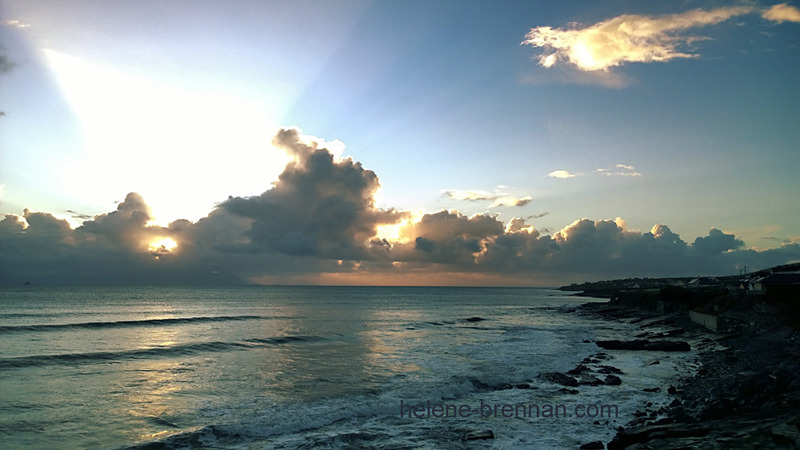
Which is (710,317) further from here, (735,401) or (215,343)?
(215,343)

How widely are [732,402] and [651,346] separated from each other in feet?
77.6

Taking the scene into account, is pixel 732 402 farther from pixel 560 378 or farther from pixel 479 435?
pixel 560 378

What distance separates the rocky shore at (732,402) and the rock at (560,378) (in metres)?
0.06

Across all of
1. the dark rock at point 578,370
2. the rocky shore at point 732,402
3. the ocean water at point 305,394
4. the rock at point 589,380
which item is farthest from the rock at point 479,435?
the dark rock at point 578,370

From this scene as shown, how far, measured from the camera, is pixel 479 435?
16.2 m

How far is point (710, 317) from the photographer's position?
151 feet

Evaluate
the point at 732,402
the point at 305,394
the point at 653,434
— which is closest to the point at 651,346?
the point at 732,402

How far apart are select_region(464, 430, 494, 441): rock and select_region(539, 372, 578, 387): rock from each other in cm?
1025

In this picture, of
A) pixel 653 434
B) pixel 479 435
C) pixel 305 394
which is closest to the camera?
pixel 653 434

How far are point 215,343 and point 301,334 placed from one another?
11.1 meters

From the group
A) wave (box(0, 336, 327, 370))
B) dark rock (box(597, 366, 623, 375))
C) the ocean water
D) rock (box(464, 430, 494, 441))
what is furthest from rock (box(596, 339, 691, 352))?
wave (box(0, 336, 327, 370))

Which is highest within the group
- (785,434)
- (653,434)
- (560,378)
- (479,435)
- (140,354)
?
(785,434)

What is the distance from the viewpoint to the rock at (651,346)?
118 ft

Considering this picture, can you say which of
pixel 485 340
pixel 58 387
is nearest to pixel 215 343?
pixel 58 387
